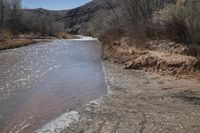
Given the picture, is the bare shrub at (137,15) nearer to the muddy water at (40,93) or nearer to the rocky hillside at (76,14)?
the muddy water at (40,93)

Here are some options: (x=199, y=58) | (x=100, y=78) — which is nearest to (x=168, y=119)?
(x=199, y=58)

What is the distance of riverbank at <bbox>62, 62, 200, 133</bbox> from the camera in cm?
875

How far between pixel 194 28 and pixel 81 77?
647 cm

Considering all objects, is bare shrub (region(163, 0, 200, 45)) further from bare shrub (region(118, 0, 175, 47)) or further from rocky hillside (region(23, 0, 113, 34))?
rocky hillside (region(23, 0, 113, 34))

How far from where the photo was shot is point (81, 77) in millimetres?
18281

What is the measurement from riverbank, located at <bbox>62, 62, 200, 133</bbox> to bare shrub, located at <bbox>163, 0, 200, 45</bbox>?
174 inches

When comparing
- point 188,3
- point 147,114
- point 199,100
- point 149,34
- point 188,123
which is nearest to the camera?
point 188,123

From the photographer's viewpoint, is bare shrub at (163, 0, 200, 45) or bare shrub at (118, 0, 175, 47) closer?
bare shrub at (163, 0, 200, 45)

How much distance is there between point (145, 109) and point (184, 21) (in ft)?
34.9

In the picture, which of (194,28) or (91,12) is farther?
(91,12)

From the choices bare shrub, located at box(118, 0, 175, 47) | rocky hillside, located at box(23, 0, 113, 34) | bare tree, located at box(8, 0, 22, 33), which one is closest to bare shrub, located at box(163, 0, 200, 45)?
bare shrub, located at box(118, 0, 175, 47)

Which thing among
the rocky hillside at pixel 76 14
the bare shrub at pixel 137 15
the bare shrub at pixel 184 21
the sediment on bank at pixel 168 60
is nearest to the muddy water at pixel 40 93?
the sediment on bank at pixel 168 60

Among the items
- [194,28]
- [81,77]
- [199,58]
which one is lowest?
[81,77]

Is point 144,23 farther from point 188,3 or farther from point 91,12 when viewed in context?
point 91,12
